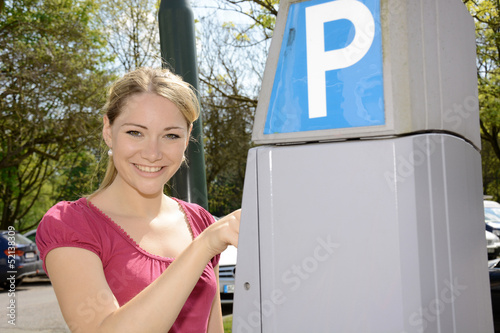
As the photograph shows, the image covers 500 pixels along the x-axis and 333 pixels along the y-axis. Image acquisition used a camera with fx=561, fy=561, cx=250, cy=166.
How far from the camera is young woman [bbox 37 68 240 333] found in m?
1.44

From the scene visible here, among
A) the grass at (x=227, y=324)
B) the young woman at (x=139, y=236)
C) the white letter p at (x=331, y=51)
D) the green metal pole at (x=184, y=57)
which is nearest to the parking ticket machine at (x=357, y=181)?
the white letter p at (x=331, y=51)

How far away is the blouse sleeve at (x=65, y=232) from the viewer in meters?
1.62

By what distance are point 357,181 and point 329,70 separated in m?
0.25

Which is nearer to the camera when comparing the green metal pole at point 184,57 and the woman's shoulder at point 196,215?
the woman's shoulder at point 196,215

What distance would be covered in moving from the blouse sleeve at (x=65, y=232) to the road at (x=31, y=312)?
5656 millimetres

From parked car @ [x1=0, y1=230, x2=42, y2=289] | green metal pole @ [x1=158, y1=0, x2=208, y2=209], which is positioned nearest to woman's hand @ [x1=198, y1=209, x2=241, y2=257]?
green metal pole @ [x1=158, y1=0, x2=208, y2=209]

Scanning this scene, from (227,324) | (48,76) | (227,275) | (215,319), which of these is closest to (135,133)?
(215,319)

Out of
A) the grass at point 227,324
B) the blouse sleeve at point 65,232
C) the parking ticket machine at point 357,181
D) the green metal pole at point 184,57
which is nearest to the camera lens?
the parking ticket machine at point 357,181

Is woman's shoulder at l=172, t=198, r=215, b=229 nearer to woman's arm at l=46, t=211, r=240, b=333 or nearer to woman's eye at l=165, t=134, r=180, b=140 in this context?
woman's eye at l=165, t=134, r=180, b=140

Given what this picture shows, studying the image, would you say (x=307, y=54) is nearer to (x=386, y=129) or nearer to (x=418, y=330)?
(x=386, y=129)

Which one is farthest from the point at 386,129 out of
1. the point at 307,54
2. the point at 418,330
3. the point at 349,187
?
the point at 418,330

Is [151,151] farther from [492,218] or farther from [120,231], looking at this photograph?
[492,218]

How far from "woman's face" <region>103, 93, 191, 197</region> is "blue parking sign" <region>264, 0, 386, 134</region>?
0.65 metres

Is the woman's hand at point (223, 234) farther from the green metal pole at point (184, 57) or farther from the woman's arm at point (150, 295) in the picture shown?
the green metal pole at point (184, 57)
